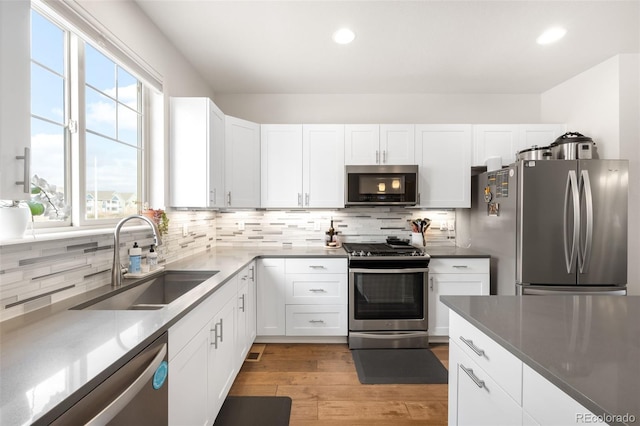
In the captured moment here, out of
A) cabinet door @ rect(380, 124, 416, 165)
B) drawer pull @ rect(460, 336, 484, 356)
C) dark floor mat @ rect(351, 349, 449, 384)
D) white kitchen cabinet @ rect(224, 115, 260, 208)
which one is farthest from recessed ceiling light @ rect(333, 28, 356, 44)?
dark floor mat @ rect(351, 349, 449, 384)

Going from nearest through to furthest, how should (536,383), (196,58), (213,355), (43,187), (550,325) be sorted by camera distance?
(536,383)
(550,325)
(43,187)
(213,355)
(196,58)

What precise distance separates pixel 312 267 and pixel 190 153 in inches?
58.3

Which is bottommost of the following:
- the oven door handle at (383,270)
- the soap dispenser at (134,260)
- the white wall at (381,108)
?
the oven door handle at (383,270)

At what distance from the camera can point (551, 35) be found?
2.28m

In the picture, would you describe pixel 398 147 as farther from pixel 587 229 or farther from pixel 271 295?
pixel 271 295

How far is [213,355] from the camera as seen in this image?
1654mm

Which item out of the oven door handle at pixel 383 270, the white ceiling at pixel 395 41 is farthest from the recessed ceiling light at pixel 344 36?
the oven door handle at pixel 383 270

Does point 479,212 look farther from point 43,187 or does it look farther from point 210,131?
point 43,187

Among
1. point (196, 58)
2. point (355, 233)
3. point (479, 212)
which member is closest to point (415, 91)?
point (479, 212)

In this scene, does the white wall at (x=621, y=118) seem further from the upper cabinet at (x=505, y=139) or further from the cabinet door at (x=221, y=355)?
the cabinet door at (x=221, y=355)

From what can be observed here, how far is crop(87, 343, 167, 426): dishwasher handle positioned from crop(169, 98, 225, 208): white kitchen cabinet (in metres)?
1.55

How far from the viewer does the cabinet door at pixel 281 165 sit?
313cm

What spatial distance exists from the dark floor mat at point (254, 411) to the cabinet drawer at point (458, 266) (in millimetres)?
1753

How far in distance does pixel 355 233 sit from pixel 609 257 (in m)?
2.22
